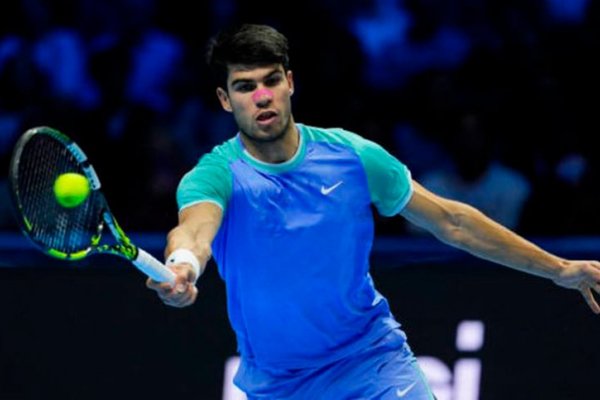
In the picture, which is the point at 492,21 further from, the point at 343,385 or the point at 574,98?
the point at 343,385

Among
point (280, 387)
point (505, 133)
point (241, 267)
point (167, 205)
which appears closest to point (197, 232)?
point (241, 267)

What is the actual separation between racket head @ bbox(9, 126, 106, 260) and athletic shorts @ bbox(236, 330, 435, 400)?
41.7 inches

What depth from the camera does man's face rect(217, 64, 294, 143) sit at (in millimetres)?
6086

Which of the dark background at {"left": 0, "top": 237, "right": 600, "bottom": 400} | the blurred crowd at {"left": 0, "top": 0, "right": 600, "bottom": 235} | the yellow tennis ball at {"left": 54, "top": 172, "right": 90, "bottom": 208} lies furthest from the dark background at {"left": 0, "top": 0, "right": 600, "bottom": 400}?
the yellow tennis ball at {"left": 54, "top": 172, "right": 90, "bottom": 208}

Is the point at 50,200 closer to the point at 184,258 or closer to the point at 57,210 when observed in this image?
the point at 57,210

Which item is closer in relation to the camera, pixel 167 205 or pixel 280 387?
pixel 280 387

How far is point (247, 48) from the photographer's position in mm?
6098

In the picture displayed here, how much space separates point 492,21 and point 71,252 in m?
5.93

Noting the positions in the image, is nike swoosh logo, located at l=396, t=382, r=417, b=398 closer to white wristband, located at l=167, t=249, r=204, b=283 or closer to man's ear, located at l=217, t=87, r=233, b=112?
white wristband, located at l=167, t=249, r=204, b=283

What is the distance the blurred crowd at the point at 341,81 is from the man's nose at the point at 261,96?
3725 mm

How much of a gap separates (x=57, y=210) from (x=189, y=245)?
1.50 ft

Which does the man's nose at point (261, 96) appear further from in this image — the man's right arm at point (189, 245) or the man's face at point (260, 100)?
the man's right arm at point (189, 245)

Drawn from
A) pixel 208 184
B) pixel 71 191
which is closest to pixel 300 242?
pixel 208 184

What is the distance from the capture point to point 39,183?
5.48m
